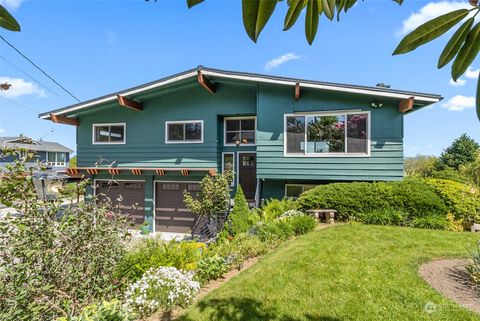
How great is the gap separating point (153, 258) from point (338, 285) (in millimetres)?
3145

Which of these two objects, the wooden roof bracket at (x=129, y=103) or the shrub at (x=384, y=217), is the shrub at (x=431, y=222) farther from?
the wooden roof bracket at (x=129, y=103)

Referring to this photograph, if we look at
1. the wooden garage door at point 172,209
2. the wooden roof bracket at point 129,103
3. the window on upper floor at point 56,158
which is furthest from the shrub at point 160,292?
the window on upper floor at point 56,158

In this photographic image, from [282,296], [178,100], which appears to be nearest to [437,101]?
[282,296]

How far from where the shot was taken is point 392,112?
8469mm

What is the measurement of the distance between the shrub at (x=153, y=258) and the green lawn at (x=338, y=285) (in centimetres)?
105

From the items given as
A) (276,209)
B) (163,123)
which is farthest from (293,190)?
(163,123)

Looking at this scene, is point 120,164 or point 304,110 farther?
point 120,164

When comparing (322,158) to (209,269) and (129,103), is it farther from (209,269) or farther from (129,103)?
(129,103)

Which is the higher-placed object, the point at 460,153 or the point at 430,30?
the point at 460,153

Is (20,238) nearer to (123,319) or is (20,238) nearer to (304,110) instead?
(123,319)

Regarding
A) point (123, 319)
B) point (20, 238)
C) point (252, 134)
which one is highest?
point (252, 134)

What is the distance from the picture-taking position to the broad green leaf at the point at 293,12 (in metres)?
1.01

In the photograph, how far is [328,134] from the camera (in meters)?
9.06

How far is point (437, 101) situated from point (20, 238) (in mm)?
10503
